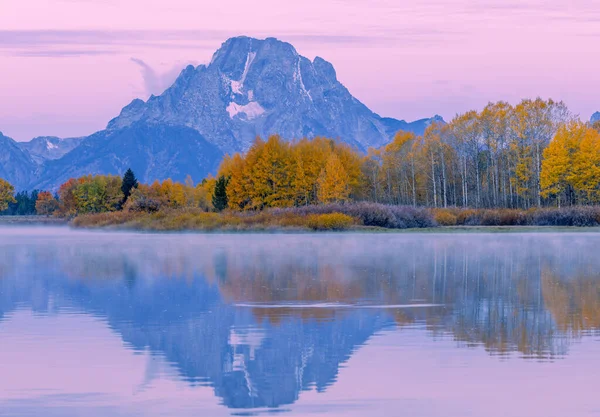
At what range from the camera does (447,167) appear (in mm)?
87312

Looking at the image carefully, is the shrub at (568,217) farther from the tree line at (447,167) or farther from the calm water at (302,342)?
the calm water at (302,342)

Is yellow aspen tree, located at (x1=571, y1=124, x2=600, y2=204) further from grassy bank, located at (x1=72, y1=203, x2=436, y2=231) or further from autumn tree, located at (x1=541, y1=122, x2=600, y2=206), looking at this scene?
grassy bank, located at (x1=72, y1=203, x2=436, y2=231)

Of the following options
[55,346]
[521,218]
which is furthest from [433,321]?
[521,218]

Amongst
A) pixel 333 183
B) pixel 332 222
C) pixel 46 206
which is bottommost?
pixel 332 222

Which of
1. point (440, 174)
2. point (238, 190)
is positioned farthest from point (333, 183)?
point (440, 174)

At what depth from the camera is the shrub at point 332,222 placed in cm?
6088

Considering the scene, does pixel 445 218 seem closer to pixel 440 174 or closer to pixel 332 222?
pixel 332 222

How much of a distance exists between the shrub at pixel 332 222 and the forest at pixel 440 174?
0.15 meters

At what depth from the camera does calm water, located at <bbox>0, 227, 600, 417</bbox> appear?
10297 mm

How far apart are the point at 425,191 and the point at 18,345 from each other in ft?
253

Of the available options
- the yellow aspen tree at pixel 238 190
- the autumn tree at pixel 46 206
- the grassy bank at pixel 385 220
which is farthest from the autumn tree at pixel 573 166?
the autumn tree at pixel 46 206

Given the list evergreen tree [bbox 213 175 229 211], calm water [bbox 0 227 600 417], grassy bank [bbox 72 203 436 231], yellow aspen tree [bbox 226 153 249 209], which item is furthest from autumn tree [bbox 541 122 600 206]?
calm water [bbox 0 227 600 417]

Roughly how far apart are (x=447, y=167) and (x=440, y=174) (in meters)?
1.24

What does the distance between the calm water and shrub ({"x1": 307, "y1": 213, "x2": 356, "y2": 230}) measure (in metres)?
33.5
